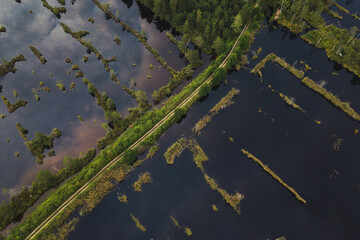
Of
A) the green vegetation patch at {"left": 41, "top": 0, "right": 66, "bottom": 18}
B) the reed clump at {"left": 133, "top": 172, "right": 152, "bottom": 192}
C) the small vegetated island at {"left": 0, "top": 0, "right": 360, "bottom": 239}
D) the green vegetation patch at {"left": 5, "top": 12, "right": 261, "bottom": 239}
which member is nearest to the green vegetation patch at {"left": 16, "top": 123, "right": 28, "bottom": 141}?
the small vegetated island at {"left": 0, "top": 0, "right": 360, "bottom": 239}

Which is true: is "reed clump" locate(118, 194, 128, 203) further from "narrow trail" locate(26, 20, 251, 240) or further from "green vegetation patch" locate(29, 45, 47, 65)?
"green vegetation patch" locate(29, 45, 47, 65)

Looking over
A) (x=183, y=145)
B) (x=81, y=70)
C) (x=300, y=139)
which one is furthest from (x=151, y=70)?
(x=300, y=139)

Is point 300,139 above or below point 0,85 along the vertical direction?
above

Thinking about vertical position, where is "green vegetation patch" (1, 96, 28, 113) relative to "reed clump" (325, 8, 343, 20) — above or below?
below

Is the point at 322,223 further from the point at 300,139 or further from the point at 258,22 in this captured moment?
the point at 258,22

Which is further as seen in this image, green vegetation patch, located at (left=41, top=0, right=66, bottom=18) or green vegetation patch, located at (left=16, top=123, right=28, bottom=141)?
green vegetation patch, located at (left=41, top=0, right=66, bottom=18)

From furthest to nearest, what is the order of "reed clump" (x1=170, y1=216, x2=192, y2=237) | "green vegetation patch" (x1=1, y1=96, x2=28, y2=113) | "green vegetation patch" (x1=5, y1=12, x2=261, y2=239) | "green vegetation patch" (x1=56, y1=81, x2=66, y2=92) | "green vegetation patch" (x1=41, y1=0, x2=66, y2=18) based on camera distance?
"green vegetation patch" (x1=41, y1=0, x2=66, y2=18)
"green vegetation patch" (x1=56, y1=81, x2=66, y2=92)
"green vegetation patch" (x1=1, y1=96, x2=28, y2=113)
"reed clump" (x1=170, y1=216, x2=192, y2=237)
"green vegetation patch" (x1=5, y1=12, x2=261, y2=239)
